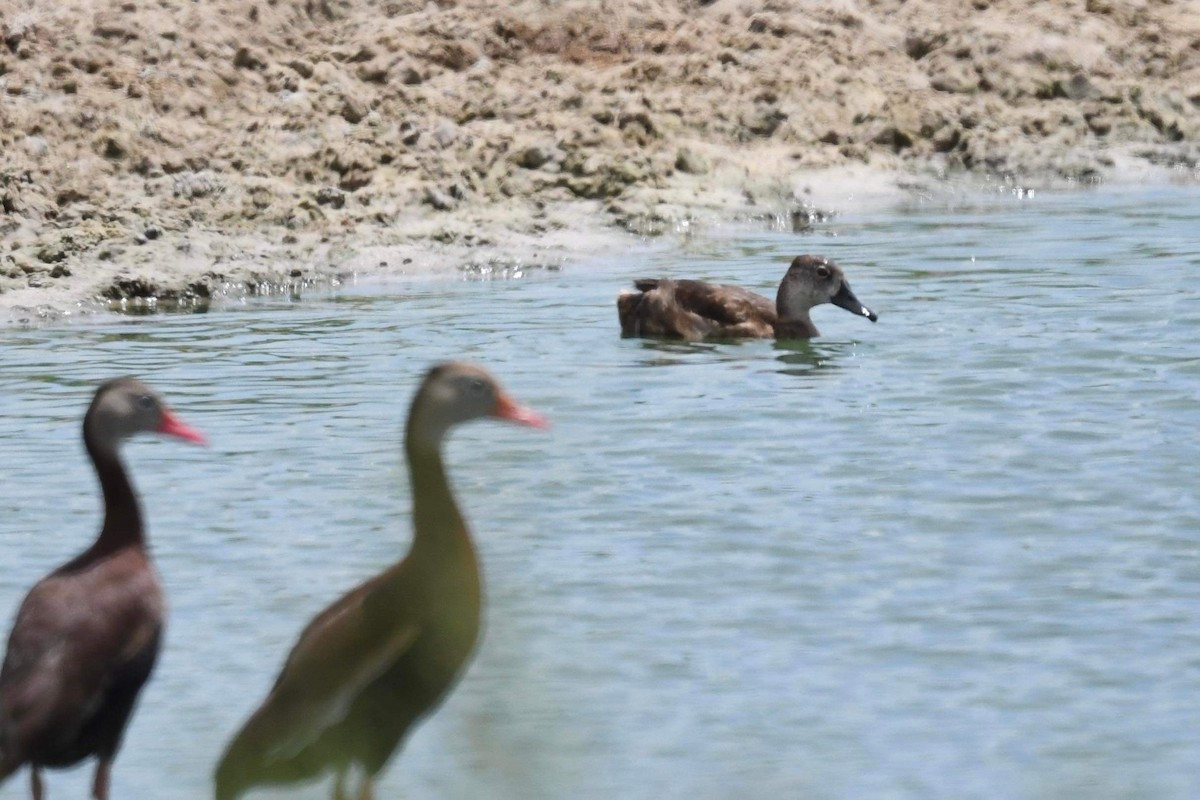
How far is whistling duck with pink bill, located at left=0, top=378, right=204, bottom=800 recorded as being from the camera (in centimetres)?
602

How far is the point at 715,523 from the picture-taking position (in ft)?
30.7

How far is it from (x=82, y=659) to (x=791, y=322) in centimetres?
897

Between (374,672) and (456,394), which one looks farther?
(456,394)

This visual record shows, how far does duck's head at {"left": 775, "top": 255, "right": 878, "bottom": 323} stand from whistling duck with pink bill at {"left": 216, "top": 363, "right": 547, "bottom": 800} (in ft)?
29.7

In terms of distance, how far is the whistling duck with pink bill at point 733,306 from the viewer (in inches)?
548

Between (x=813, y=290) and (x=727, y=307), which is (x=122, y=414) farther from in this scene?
(x=813, y=290)

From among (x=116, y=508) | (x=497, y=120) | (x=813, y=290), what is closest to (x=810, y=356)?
(x=813, y=290)

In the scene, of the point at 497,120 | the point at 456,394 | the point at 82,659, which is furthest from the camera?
the point at 497,120

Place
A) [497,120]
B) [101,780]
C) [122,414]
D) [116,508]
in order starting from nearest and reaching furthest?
[101,780] < [116,508] < [122,414] < [497,120]

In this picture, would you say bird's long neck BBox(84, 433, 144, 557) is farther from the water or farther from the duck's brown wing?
the duck's brown wing

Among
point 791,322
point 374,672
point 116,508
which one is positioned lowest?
point 791,322

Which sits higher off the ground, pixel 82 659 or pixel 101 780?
pixel 82 659

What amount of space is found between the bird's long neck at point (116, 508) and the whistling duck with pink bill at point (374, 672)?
121 cm

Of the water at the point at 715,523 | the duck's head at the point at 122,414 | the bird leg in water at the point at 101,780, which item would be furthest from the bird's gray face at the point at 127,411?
the bird leg in water at the point at 101,780
